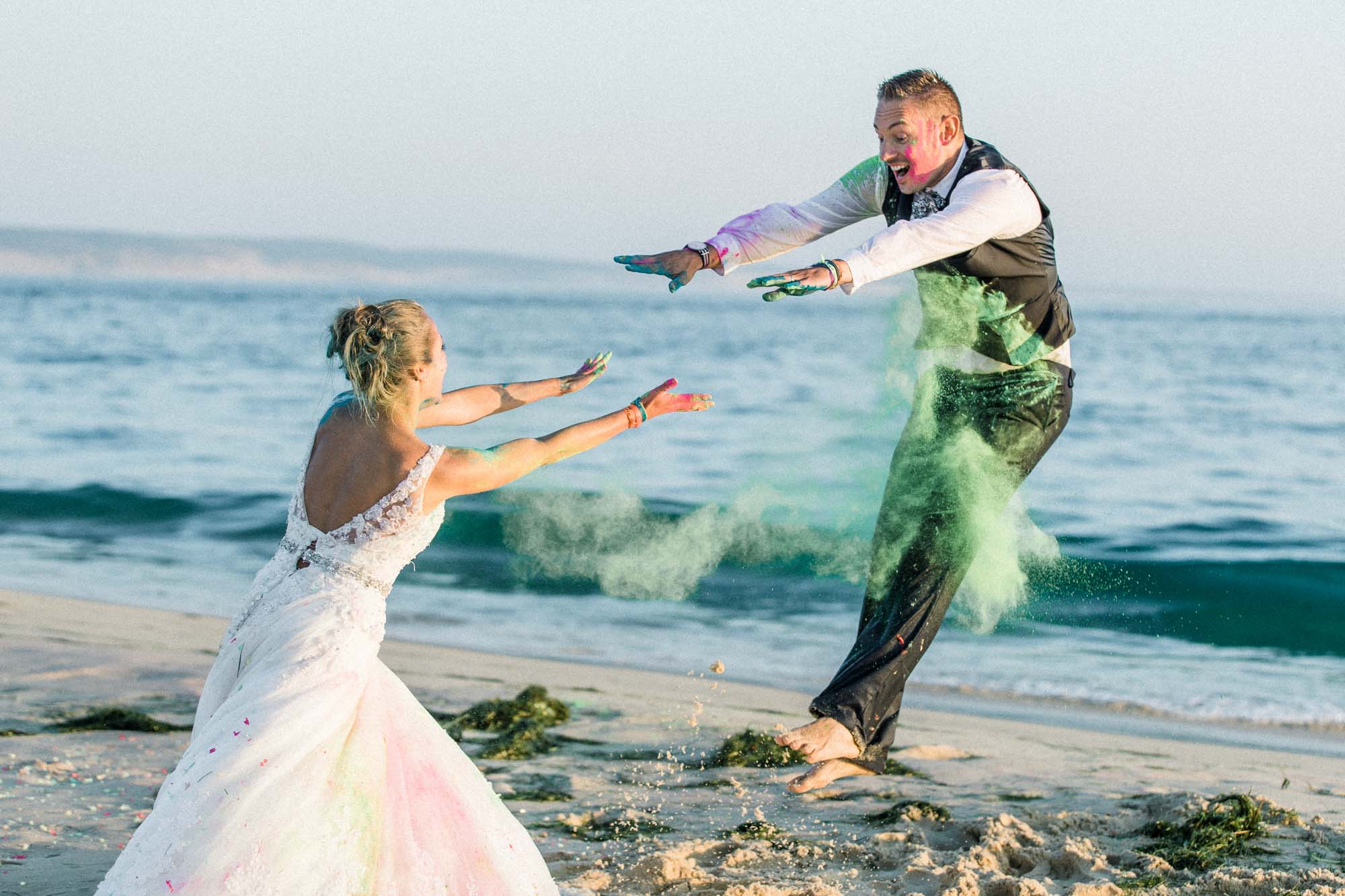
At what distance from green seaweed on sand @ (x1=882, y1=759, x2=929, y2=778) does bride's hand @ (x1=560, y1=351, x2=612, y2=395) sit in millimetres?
2144

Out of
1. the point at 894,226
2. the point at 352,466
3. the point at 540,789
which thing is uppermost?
the point at 894,226

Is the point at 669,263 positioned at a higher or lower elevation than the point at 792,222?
lower

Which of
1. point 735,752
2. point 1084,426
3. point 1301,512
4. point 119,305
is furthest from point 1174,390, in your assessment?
point 119,305

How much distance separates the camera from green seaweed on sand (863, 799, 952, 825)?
4918 millimetres

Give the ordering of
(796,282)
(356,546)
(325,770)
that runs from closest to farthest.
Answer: (325,770) → (356,546) → (796,282)

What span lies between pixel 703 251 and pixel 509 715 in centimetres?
252

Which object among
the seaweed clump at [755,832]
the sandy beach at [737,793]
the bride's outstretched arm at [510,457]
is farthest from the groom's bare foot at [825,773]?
the bride's outstretched arm at [510,457]

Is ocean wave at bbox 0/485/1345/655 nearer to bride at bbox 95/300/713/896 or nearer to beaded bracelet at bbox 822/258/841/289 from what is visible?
beaded bracelet at bbox 822/258/841/289

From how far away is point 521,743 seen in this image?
577cm

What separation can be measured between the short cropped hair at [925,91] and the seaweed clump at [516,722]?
309 centimetres

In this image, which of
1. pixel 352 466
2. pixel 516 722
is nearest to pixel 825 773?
pixel 352 466

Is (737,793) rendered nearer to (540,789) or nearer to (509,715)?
(540,789)

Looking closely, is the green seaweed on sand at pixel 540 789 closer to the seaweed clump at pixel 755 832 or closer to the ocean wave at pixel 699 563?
the seaweed clump at pixel 755 832

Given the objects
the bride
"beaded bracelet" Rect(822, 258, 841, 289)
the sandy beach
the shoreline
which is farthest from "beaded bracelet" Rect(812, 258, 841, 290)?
the shoreline
